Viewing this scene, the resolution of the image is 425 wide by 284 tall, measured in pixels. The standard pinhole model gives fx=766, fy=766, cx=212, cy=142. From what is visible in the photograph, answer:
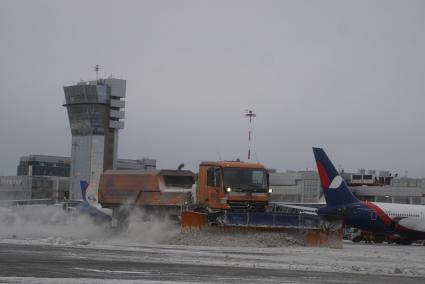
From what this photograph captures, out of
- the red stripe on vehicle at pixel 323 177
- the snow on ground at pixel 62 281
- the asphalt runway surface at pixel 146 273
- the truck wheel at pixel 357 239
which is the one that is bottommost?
the truck wheel at pixel 357 239

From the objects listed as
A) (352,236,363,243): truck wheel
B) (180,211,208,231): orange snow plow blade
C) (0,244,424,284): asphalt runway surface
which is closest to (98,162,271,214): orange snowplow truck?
(180,211,208,231): orange snow plow blade

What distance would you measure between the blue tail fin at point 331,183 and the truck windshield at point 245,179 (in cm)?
2052

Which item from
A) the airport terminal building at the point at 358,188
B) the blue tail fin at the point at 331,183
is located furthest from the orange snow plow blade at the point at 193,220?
the airport terminal building at the point at 358,188

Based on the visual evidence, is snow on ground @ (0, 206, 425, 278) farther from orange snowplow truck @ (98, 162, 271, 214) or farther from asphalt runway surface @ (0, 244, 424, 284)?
orange snowplow truck @ (98, 162, 271, 214)

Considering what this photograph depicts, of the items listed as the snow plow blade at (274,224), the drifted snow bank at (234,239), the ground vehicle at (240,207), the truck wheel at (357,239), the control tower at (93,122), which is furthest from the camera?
the control tower at (93,122)

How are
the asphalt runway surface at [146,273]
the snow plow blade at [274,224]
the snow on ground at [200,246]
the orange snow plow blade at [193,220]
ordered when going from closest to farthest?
the asphalt runway surface at [146,273]
the snow on ground at [200,246]
the snow plow blade at [274,224]
the orange snow plow blade at [193,220]

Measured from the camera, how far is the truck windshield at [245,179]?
1414 inches

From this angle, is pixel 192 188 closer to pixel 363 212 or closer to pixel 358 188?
pixel 363 212

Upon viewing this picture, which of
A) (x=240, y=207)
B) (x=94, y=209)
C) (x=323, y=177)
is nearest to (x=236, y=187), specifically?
(x=240, y=207)

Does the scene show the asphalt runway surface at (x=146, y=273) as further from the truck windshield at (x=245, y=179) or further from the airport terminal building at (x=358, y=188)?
the airport terminal building at (x=358, y=188)

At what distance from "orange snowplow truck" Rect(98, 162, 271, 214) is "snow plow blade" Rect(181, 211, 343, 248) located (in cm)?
108

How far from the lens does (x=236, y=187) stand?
1414 inches

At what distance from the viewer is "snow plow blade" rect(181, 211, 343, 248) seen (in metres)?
34.7

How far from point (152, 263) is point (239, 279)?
15.9 feet
